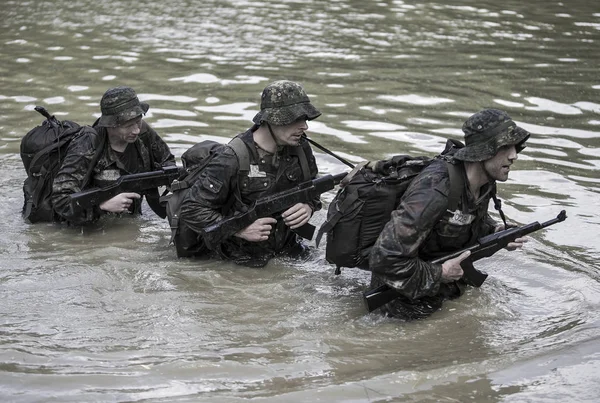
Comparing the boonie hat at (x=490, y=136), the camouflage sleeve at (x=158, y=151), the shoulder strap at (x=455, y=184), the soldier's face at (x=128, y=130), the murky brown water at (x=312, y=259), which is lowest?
the murky brown water at (x=312, y=259)

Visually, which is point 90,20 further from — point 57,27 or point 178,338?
point 178,338

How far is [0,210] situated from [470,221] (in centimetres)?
520

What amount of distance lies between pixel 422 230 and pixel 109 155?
3611 mm

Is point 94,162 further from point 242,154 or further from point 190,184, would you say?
point 242,154

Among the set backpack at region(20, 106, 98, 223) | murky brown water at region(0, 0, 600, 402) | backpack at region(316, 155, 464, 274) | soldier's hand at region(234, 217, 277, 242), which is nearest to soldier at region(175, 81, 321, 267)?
soldier's hand at region(234, 217, 277, 242)

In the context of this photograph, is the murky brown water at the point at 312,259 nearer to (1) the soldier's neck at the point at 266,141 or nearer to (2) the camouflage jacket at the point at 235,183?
(2) the camouflage jacket at the point at 235,183

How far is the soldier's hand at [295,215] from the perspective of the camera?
742 centimetres

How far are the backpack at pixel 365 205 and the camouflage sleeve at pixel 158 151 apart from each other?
104 inches

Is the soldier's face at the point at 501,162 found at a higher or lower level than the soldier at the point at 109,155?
higher

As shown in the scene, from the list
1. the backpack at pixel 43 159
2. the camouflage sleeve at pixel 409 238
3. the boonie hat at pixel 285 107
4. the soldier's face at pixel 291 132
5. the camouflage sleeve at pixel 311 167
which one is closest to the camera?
the camouflage sleeve at pixel 409 238

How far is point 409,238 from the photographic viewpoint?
6.20 metres

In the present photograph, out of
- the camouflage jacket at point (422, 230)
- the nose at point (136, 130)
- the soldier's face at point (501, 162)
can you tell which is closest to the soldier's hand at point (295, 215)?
the camouflage jacket at point (422, 230)

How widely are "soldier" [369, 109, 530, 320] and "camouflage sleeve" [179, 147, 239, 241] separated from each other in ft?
4.99

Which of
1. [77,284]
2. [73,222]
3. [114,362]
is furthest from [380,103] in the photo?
[114,362]
